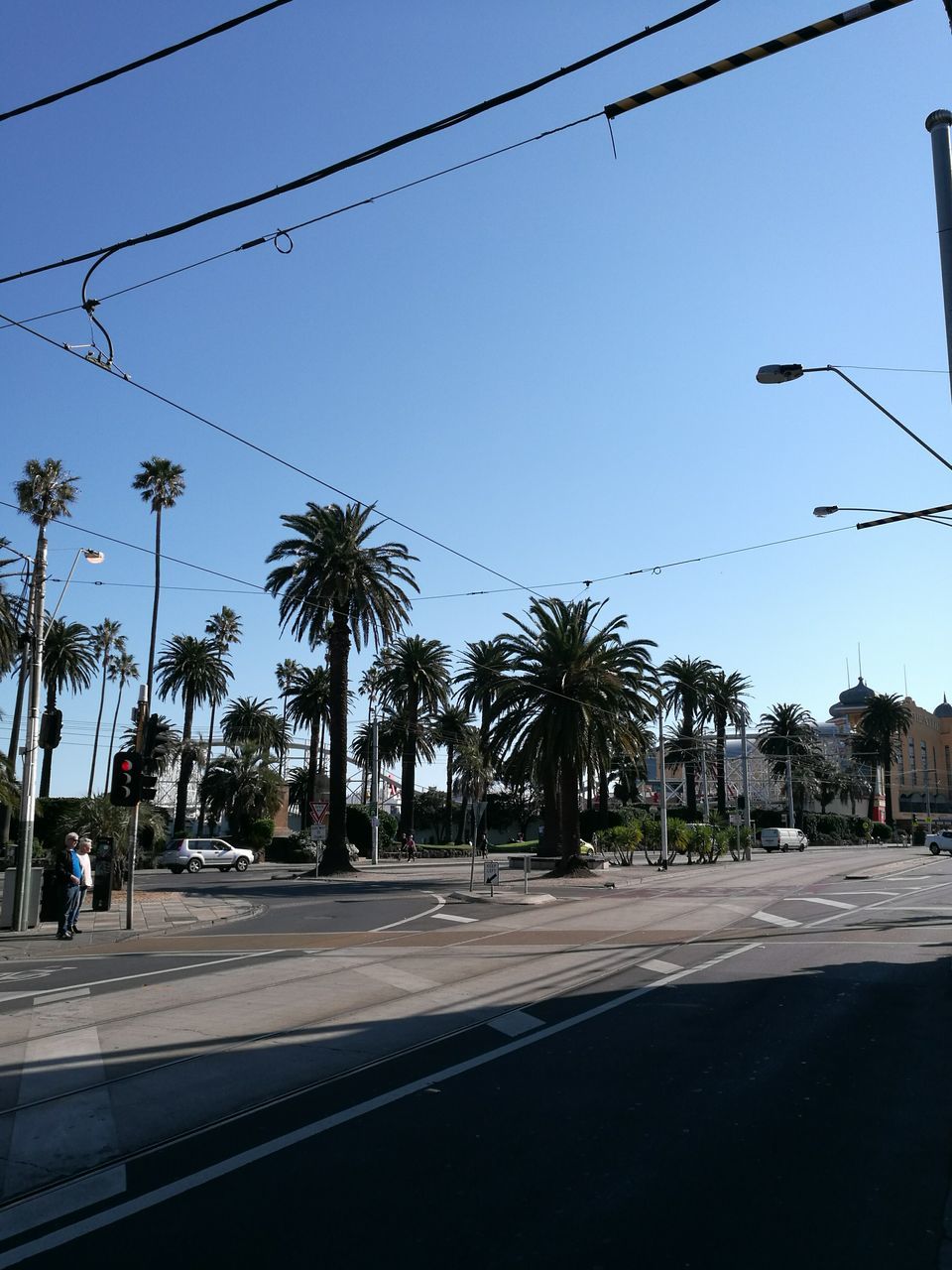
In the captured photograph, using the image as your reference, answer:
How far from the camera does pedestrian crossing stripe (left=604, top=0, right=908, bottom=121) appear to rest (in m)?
6.23

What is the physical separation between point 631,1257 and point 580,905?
2161 cm

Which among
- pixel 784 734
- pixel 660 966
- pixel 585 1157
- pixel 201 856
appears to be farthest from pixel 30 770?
pixel 784 734

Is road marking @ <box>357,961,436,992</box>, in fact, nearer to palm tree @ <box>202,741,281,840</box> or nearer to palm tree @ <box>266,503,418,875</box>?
palm tree @ <box>266,503,418,875</box>

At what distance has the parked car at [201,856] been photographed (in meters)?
50.7

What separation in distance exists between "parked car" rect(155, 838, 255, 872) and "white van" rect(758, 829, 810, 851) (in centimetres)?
3734

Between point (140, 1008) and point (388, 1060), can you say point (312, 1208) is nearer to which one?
point (388, 1060)

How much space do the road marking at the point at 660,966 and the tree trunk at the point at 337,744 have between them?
27576 mm

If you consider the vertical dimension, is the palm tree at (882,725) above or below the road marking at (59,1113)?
above

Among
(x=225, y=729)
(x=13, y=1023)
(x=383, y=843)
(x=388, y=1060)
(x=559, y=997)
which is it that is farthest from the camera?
(x=225, y=729)

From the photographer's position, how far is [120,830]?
99.4ft

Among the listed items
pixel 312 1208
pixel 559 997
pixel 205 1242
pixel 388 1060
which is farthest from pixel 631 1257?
pixel 559 997

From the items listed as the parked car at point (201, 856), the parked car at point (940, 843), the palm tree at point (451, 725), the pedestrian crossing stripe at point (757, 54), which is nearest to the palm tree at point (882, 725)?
the parked car at point (940, 843)

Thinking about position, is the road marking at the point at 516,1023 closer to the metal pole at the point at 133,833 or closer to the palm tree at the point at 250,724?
the metal pole at the point at 133,833

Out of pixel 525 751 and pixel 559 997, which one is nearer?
pixel 559 997
